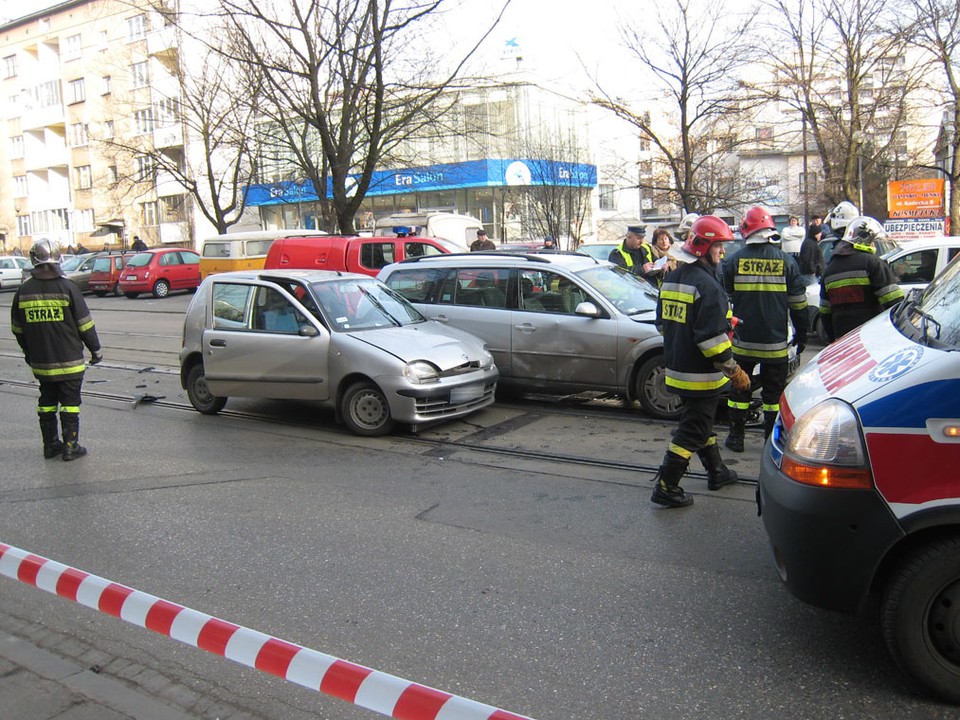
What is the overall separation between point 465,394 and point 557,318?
4.78 feet

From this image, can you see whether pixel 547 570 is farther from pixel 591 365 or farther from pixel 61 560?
pixel 591 365

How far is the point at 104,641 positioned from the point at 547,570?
2.27 metres

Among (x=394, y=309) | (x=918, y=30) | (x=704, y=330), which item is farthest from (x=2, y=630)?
(x=918, y=30)

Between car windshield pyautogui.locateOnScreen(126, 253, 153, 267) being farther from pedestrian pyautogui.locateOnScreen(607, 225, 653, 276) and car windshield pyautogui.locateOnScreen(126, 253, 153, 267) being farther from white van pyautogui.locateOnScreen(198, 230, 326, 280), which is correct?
pedestrian pyautogui.locateOnScreen(607, 225, 653, 276)

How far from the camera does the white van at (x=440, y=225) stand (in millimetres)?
28453

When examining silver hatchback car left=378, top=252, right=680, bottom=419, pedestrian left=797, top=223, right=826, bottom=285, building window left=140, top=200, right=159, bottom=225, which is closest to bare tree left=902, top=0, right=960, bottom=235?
pedestrian left=797, top=223, right=826, bottom=285

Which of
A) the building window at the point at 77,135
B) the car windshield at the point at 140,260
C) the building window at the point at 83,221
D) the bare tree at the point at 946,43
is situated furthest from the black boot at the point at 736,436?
the building window at the point at 77,135

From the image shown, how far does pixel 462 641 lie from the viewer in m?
3.84

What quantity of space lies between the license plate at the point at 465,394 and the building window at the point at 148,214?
50611mm

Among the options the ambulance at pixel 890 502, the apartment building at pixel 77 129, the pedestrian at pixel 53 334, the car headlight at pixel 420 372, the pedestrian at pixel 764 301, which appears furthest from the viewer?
the apartment building at pixel 77 129

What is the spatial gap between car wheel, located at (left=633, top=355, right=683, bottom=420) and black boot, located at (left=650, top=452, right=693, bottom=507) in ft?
8.81

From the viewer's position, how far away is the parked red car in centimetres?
2942

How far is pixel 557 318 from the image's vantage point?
8.80 meters

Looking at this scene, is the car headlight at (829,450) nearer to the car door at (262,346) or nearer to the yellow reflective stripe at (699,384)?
the yellow reflective stripe at (699,384)
